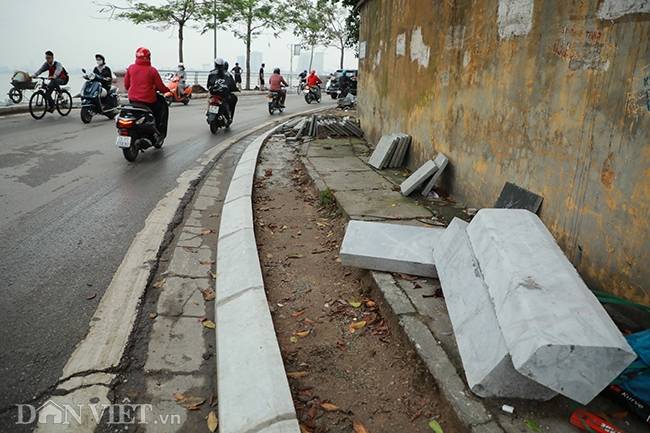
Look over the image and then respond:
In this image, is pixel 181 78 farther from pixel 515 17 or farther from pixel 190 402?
pixel 190 402

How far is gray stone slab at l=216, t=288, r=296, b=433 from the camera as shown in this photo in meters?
2.09

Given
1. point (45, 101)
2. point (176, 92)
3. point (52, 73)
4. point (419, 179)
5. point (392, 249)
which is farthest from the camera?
point (176, 92)

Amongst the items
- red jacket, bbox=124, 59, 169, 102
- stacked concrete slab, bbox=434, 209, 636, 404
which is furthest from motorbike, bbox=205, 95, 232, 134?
stacked concrete slab, bbox=434, 209, 636, 404

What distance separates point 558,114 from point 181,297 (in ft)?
10.9

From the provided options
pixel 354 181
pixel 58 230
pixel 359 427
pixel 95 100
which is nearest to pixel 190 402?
pixel 359 427

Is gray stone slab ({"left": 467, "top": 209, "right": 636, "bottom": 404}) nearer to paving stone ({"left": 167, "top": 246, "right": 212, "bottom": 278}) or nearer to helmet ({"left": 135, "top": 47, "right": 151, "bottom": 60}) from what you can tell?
paving stone ({"left": 167, "top": 246, "right": 212, "bottom": 278})

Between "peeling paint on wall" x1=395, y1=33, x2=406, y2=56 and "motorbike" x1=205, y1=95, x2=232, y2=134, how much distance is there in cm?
543

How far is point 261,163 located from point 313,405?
6.07 metres

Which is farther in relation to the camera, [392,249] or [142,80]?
[142,80]

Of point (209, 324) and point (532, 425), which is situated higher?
point (532, 425)

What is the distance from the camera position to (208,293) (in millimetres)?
3383

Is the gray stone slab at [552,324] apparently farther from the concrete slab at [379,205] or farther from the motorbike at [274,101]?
the motorbike at [274,101]

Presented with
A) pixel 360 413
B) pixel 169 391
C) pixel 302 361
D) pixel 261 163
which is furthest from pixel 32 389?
pixel 261 163

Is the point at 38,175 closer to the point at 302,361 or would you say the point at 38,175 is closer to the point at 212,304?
the point at 212,304
